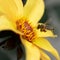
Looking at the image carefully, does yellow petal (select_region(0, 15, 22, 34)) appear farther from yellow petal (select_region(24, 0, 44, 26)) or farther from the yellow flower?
yellow petal (select_region(24, 0, 44, 26))

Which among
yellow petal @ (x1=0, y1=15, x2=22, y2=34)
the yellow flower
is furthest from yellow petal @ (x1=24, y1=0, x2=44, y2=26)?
yellow petal @ (x1=0, y1=15, x2=22, y2=34)

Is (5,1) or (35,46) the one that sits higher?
(5,1)

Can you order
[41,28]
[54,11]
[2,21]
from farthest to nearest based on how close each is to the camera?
[54,11] → [41,28] → [2,21]

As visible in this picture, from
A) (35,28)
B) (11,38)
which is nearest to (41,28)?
(35,28)

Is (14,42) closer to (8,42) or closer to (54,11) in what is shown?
(8,42)

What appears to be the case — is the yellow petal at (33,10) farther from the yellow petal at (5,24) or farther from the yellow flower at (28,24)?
the yellow petal at (5,24)

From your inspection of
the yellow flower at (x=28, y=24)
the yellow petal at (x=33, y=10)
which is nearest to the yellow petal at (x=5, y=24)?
the yellow flower at (x=28, y=24)

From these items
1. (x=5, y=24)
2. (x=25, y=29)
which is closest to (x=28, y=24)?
(x=25, y=29)
